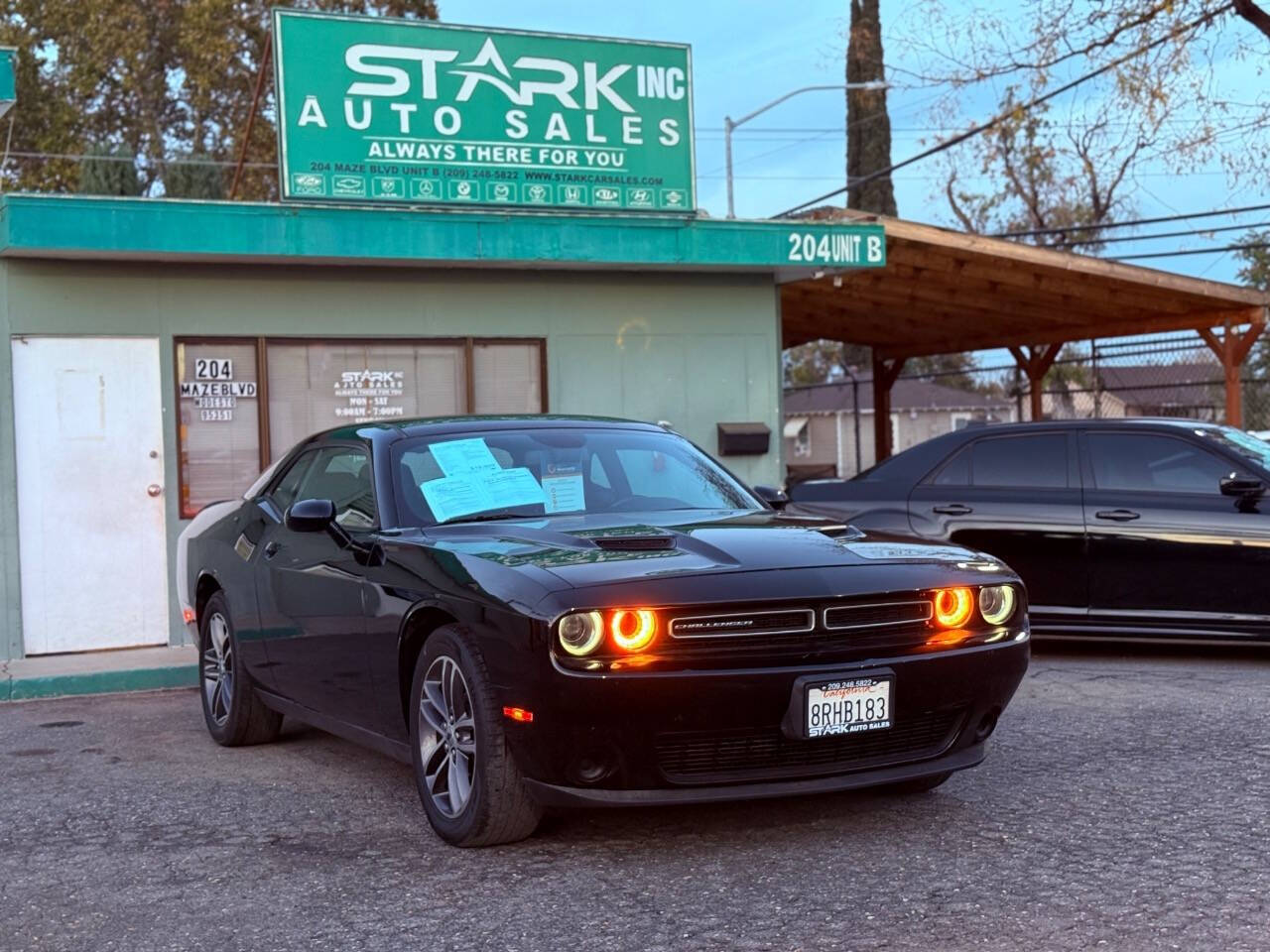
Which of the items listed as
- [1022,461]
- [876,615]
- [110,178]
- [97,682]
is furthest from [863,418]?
[876,615]

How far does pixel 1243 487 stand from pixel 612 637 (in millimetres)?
5692

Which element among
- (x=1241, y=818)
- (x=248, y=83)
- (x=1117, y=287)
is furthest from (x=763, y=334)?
(x=248, y=83)

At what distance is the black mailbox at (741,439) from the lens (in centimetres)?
1277

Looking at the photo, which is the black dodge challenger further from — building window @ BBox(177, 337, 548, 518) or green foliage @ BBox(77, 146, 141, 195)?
green foliage @ BBox(77, 146, 141, 195)

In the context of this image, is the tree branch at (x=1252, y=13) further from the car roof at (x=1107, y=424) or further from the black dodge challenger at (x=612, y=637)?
the black dodge challenger at (x=612, y=637)

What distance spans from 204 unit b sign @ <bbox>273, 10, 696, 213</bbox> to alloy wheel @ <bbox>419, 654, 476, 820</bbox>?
21.9 ft

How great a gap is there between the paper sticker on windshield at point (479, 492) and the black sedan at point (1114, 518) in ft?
11.5

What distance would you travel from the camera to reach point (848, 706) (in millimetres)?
4969

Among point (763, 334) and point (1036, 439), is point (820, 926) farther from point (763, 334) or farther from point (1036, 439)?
point (763, 334)

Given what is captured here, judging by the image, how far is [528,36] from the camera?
12359 mm

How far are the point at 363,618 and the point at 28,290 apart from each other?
19.4 feet

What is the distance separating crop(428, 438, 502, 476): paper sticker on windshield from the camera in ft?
20.7

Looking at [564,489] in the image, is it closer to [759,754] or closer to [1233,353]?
[759,754]

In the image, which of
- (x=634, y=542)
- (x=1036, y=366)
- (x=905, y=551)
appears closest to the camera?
(x=634, y=542)
